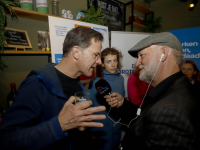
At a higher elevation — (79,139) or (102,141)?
(79,139)

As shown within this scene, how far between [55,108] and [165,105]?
0.93m

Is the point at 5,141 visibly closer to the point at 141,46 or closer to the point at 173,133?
the point at 173,133

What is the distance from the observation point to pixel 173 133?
660 millimetres

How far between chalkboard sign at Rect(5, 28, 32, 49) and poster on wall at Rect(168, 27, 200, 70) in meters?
4.19

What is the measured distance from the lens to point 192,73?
2.68m

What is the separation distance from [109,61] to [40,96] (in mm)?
1627

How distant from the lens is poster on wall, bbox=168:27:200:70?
306cm

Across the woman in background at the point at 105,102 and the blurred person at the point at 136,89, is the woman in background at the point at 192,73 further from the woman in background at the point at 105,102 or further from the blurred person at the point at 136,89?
the woman in background at the point at 105,102

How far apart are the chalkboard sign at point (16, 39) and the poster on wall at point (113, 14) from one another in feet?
8.72

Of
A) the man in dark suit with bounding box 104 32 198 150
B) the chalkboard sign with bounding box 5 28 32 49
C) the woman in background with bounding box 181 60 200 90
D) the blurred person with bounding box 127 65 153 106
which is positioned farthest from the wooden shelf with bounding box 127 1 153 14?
the man in dark suit with bounding box 104 32 198 150

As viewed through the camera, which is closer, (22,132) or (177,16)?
(22,132)

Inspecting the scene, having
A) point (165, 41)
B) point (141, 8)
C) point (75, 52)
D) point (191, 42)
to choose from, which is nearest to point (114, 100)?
point (75, 52)

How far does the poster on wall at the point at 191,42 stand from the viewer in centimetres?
306

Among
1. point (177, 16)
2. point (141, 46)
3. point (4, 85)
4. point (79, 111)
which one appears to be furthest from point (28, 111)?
point (177, 16)
